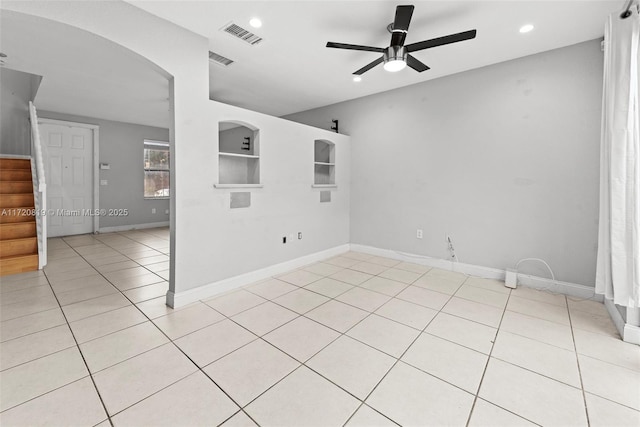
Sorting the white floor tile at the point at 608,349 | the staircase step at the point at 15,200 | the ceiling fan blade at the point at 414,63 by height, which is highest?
the ceiling fan blade at the point at 414,63

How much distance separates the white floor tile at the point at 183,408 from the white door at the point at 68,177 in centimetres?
676

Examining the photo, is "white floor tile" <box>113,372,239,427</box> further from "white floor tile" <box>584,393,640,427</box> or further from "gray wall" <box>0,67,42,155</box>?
"gray wall" <box>0,67,42,155</box>

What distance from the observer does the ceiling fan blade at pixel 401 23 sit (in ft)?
7.02

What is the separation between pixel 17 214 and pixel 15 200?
30 centimetres

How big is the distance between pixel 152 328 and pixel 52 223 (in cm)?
591

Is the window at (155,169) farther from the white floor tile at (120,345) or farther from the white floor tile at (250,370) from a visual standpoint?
the white floor tile at (250,370)

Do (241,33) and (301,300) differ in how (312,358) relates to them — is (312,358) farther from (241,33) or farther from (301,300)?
(241,33)

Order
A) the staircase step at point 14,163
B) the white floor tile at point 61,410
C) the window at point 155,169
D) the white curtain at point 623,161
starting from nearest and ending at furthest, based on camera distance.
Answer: the white floor tile at point 61,410 → the white curtain at point 623,161 → the staircase step at point 14,163 → the window at point 155,169

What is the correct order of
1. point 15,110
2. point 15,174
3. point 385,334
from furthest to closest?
point 15,110
point 15,174
point 385,334

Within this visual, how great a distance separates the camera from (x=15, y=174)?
458cm

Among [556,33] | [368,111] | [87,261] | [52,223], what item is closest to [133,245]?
[87,261]

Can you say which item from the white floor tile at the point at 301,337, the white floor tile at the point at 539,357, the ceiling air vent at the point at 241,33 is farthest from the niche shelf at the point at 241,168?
the white floor tile at the point at 539,357

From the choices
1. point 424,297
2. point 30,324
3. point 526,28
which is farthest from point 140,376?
point 526,28

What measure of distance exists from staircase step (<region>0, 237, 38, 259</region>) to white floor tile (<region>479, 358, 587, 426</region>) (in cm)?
560
